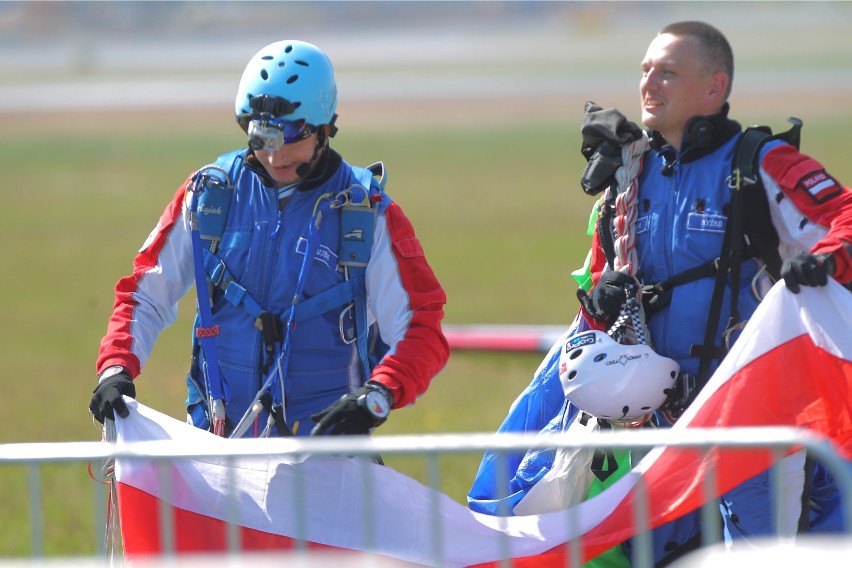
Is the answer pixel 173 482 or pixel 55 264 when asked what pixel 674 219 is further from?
pixel 55 264

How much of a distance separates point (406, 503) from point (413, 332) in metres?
0.61

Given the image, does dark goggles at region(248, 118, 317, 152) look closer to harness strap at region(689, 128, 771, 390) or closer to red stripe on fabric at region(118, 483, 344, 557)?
red stripe on fabric at region(118, 483, 344, 557)

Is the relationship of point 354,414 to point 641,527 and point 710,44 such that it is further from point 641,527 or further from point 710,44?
point 710,44

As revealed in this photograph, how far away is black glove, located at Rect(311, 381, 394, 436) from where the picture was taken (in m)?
3.92

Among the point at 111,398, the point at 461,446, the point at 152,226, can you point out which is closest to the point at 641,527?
the point at 461,446

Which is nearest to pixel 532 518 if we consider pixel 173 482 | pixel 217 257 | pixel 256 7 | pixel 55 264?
pixel 173 482

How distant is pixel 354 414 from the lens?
154 inches

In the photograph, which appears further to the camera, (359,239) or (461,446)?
(359,239)

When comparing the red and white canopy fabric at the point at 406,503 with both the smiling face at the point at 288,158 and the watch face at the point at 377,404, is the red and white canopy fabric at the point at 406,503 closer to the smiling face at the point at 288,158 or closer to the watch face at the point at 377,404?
the watch face at the point at 377,404

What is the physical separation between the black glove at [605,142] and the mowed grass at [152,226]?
215cm

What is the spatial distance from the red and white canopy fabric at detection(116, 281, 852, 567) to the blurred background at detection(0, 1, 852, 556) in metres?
2.37

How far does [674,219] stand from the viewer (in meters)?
4.48

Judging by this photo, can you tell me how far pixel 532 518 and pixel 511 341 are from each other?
21.7 ft

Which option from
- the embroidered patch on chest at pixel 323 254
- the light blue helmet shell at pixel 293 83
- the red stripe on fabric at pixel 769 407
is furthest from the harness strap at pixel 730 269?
the light blue helmet shell at pixel 293 83
